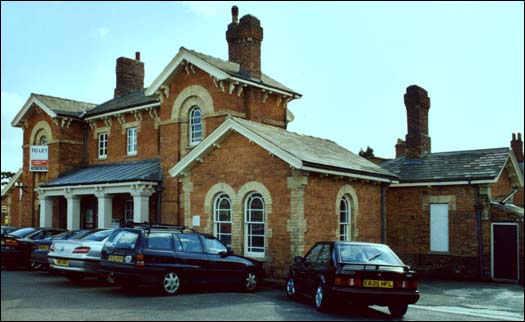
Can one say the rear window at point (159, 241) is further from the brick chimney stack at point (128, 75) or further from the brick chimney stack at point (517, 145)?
the brick chimney stack at point (517, 145)

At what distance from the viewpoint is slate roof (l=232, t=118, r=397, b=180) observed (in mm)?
16250

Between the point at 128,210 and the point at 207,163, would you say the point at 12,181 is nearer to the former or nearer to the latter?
the point at 128,210

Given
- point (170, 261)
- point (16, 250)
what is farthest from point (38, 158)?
point (170, 261)

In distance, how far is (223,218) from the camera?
59.3ft

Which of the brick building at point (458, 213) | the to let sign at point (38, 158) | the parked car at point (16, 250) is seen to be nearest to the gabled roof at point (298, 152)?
the brick building at point (458, 213)

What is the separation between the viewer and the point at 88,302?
11.5 metres

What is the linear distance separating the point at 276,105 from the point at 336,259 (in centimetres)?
1187

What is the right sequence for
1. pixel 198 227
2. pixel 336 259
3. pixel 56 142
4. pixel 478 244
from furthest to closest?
1. pixel 56 142
2. pixel 478 244
3. pixel 198 227
4. pixel 336 259

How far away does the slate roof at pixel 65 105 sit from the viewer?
28039 mm

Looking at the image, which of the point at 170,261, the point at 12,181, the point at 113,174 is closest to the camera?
the point at 170,261

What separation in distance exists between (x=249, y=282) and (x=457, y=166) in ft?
35.8

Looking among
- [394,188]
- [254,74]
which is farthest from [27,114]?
[394,188]

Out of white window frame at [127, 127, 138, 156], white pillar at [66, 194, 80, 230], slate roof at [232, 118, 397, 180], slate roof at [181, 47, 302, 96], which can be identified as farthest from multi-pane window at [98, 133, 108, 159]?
slate roof at [232, 118, 397, 180]

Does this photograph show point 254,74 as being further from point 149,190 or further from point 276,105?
point 149,190
